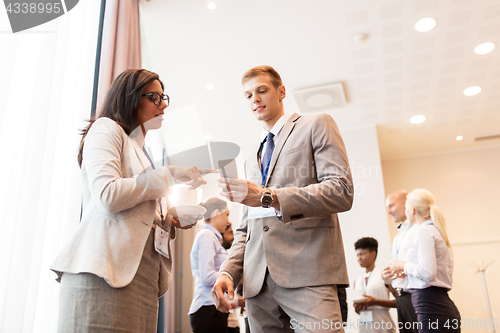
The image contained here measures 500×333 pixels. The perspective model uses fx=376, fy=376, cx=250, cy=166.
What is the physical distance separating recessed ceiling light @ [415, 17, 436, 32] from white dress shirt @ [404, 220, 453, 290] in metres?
1.86

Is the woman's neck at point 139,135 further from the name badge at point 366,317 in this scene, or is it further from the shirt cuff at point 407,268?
the name badge at point 366,317

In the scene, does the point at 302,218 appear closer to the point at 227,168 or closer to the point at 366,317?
the point at 227,168

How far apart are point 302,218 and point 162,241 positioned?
450 mm

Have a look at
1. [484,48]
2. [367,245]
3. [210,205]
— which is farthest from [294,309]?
[484,48]

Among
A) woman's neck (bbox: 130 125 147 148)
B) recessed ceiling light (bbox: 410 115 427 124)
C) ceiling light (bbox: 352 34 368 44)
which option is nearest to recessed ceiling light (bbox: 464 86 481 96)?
recessed ceiling light (bbox: 410 115 427 124)

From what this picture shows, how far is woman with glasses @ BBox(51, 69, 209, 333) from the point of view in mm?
975

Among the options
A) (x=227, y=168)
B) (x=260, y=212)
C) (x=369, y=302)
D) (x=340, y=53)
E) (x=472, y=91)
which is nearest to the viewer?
(x=227, y=168)

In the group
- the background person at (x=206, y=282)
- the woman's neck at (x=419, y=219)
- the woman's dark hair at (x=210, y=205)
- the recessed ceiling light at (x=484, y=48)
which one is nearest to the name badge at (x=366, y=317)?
the woman's neck at (x=419, y=219)

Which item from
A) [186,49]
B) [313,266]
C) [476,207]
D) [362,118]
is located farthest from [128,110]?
[476,207]

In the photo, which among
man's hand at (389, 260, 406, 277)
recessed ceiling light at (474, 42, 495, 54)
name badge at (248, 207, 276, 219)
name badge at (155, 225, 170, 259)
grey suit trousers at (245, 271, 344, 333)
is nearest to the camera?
grey suit trousers at (245, 271, 344, 333)

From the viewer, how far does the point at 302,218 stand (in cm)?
117

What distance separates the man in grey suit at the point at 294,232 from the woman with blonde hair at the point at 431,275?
1.66m

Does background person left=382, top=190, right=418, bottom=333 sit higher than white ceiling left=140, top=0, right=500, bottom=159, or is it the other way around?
white ceiling left=140, top=0, right=500, bottom=159

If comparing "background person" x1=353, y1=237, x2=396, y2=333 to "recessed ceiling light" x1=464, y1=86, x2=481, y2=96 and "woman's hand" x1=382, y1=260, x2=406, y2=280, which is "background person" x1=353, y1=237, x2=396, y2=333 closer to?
"woman's hand" x1=382, y1=260, x2=406, y2=280
